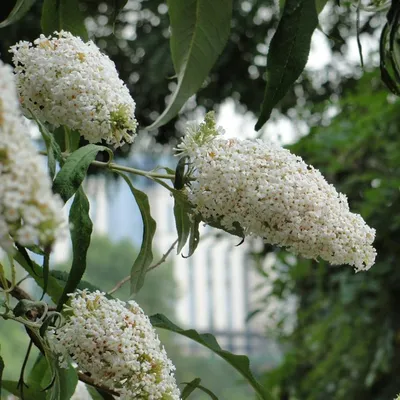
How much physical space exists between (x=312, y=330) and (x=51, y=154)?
162cm

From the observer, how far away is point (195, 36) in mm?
656

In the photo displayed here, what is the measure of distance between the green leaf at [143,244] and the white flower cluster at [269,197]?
0.06m

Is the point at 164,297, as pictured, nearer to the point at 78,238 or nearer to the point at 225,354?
the point at 225,354

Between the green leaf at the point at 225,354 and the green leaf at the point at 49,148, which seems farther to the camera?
the green leaf at the point at 225,354

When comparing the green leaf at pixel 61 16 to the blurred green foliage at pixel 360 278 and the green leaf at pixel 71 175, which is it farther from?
the blurred green foliage at pixel 360 278

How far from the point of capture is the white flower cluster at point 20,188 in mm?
321

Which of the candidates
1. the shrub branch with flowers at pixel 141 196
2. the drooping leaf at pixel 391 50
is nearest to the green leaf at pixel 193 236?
the shrub branch with flowers at pixel 141 196

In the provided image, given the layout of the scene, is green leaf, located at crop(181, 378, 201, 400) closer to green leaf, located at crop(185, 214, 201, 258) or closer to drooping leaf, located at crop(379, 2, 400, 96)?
green leaf, located at crop(185, 214, 201, 258)

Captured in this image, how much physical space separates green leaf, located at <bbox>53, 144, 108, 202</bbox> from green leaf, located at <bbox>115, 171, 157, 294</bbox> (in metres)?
0.07

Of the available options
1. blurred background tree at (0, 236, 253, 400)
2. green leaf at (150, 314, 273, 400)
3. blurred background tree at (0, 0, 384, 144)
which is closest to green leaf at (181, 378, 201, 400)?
Result: green leaf at (150, 314, 273, 400)

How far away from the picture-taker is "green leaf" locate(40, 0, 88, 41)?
70 cm

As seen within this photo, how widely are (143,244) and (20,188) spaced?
0.33 metres

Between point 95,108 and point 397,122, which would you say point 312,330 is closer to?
point 397,122

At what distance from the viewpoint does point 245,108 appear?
2605mm
